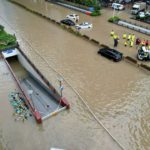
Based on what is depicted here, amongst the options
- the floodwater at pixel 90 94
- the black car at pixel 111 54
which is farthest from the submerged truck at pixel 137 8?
the black car at pixel 111 54

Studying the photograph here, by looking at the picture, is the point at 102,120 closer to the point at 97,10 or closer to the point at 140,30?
the point at 140,30

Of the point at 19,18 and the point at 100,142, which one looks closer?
the point at 100,142

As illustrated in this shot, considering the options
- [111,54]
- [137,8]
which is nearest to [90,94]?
[111,54]

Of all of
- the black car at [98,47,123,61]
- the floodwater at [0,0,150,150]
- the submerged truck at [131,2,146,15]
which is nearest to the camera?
the floodwater at [0,0,150,150]

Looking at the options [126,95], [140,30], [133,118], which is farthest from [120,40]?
[133,118]

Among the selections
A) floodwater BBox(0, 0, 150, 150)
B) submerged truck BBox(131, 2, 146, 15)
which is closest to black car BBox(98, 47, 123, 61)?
floodwater BBox(0, 0, 150, 150)

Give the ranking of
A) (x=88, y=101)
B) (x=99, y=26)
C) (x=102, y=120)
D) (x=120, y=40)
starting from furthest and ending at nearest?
(x=99, y=26) → (x=120, y=40) → (x=88, y=101) → (x=102, y=120)

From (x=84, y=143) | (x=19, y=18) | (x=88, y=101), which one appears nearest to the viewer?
(x=84, y=143)

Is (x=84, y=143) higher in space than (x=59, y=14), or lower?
lower

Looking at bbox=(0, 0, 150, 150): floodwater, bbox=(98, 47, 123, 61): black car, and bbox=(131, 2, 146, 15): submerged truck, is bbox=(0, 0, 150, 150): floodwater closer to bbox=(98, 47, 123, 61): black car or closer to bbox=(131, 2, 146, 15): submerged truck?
bbox=(98, 47, 123, 61): black car

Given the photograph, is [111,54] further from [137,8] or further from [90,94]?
[137,8]
